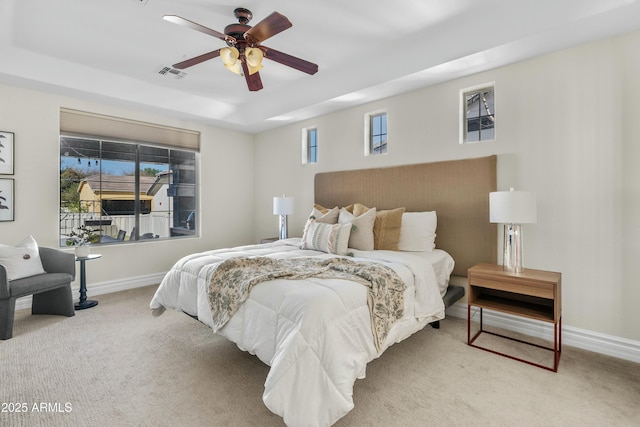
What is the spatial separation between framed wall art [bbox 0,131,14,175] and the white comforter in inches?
104

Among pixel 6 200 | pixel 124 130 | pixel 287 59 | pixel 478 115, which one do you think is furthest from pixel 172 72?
pixel 478 115

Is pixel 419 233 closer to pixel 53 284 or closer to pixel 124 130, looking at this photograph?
pixel 53 284

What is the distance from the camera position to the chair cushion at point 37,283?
112 inches

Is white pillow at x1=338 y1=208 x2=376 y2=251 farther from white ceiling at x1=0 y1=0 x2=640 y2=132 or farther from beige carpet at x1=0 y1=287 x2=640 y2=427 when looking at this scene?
white ceiling at x1=0 y1=0 x2=640 y2=132

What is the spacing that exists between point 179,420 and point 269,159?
4.51m

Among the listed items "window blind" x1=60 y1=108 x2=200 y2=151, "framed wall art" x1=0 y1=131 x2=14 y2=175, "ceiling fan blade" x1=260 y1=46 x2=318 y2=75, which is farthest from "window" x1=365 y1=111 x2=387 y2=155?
"framed wall art" x1=0 y1=131 x2=14 y2=175

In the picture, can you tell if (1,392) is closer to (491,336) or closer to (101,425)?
(101,425)

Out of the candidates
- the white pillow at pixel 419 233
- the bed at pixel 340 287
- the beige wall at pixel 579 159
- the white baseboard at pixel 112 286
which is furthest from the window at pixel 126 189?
the beige wall at pixel 579 159

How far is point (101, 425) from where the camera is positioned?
1692mm

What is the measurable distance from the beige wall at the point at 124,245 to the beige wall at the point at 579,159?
3.74m

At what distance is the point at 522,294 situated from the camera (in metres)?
2.60

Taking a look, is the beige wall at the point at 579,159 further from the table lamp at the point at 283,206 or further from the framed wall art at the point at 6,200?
the framed wall art at the point at 6,200

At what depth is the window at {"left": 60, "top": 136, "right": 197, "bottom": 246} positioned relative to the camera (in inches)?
163

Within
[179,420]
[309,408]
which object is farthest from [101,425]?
[309,408]
